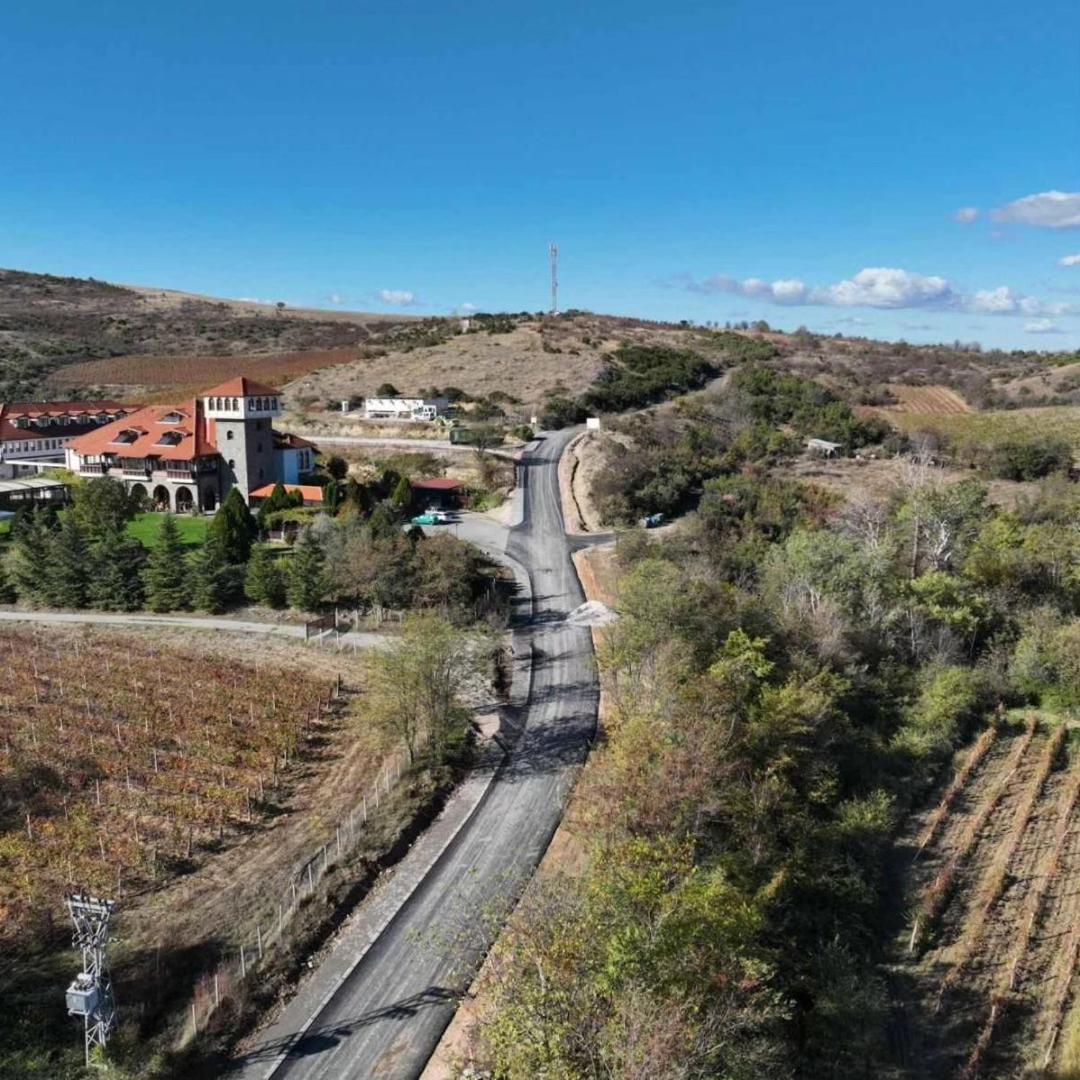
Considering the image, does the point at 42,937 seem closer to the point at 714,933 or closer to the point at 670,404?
the point at 714,933

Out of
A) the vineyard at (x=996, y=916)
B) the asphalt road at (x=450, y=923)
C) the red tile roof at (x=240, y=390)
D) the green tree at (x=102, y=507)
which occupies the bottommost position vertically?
the vineyard at (x=996, y=916)

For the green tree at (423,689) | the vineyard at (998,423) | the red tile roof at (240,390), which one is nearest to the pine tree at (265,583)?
the green tree at (423,689)

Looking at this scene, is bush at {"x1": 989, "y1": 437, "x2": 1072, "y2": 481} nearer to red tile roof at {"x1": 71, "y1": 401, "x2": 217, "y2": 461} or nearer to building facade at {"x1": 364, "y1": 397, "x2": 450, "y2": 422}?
building facade at {"x1": 364, "y1": 397, "x2": 450, "y2": 422}

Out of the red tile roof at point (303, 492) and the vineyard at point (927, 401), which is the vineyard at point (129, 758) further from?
the vineyard at point (927, 401)

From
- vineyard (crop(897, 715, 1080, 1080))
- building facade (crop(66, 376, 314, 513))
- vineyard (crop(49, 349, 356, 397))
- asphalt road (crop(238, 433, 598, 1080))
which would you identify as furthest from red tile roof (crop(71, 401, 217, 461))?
vineyard (crop(897, 715, 1080, 1080))

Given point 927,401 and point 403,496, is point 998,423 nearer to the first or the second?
point 927,401

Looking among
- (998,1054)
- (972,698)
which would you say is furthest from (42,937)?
(972,698)

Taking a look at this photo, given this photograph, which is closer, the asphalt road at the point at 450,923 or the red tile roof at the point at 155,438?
the asphalt road at the point at 450,923
